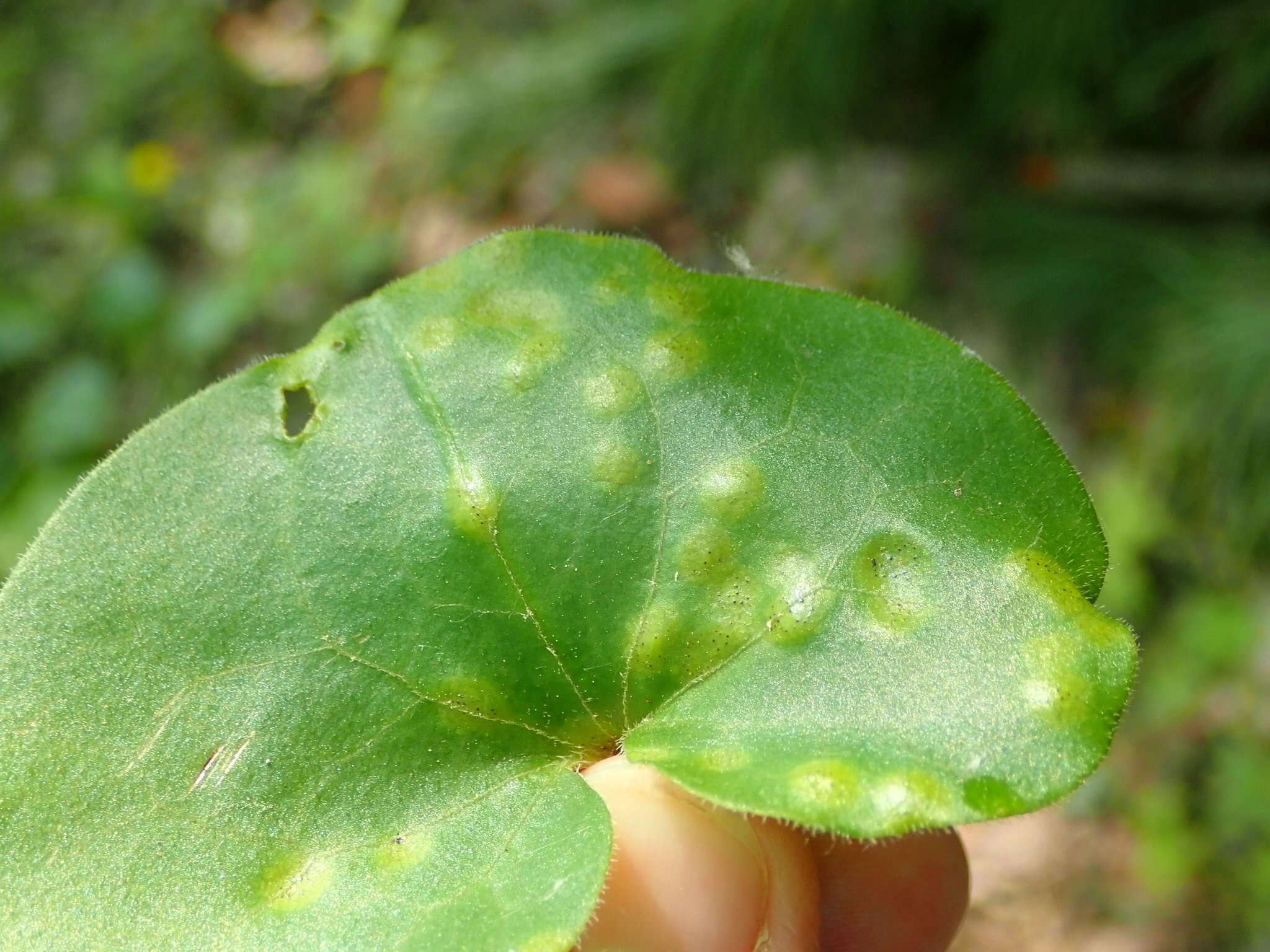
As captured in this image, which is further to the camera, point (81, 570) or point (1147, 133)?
point (1147, 133)

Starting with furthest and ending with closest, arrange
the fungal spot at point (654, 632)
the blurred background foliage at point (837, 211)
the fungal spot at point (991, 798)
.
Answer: the blurred background foliage at point (837, 211)
the fungal spot at point (654, 632)
the fungal spot at point (991, 798)

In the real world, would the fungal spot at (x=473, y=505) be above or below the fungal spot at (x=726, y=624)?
above

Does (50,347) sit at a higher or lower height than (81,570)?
lower

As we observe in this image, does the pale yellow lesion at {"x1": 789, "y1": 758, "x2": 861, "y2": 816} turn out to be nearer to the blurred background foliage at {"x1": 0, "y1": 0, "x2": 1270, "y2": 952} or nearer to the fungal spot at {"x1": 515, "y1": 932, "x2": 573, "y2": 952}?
the fungal spot at {"x1": 515, "y1": 932, "x2": 573, "y2": 952}

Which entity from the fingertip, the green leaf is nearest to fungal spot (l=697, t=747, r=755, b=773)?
the green leaf

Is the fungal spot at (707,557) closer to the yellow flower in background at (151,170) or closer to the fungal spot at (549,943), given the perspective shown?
the fungal spot at (549,943)

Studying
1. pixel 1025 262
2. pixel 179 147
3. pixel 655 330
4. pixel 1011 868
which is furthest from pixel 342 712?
pixel 179 147

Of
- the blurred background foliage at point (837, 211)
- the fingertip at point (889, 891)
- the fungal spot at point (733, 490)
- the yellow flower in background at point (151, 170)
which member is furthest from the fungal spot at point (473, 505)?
the yellow flower in background at point (151, 170)

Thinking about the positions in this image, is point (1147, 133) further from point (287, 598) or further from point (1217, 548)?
point (287, 598)
